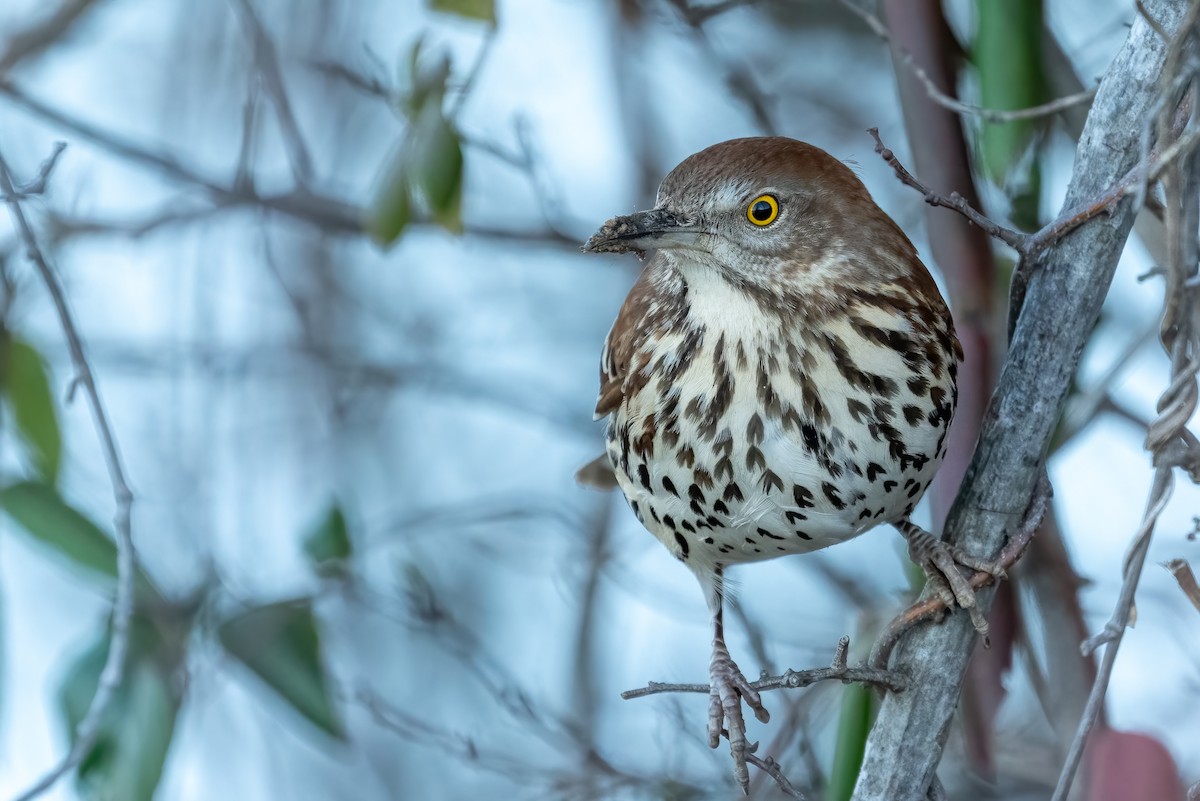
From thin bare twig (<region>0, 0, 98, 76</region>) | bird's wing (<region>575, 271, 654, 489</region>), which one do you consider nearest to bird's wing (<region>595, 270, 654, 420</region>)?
bird's wing (<region>575, 271, 654, 489</region>)

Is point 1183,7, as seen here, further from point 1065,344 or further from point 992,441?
point 992,441

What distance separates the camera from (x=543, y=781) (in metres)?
3.78

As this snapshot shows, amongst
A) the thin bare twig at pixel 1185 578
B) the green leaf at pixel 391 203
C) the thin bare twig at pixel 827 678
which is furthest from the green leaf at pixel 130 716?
the thin bare twig at pixel 1185 578

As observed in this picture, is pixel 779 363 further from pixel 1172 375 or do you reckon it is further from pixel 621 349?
pixel 1172 375

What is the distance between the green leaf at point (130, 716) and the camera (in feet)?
9.23

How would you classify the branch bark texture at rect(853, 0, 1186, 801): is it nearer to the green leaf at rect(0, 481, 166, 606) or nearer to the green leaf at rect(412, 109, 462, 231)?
the green leaf at rect(412, 109, 462, 231)

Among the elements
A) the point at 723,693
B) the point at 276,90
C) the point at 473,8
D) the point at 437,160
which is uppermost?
the point at 276,90

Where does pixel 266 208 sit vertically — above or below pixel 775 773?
above

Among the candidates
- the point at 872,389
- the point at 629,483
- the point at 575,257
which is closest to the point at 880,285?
the point at 872,389

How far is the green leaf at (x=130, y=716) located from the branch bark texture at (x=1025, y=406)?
4.92ft

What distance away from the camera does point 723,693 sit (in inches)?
104

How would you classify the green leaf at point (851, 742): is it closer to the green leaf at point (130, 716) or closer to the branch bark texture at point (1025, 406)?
the branch bark texture at point (1025, 406)

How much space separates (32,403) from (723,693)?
5.53ft

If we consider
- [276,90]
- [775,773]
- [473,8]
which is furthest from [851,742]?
[276,90]
